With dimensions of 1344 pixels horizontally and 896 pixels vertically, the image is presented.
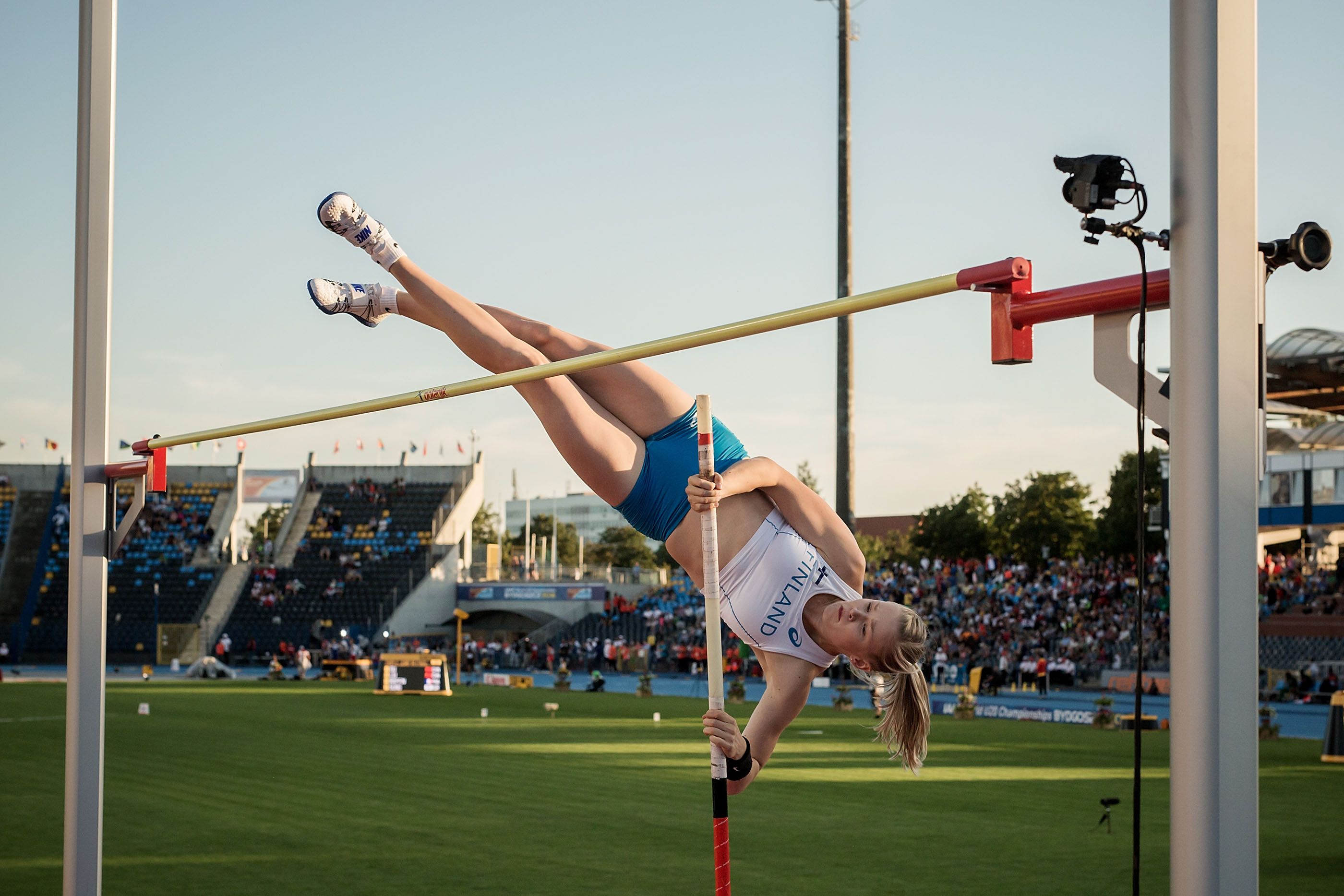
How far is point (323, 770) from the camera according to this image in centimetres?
1088

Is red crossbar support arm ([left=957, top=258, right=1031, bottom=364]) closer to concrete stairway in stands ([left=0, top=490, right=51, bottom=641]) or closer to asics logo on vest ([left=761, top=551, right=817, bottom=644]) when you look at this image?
asics logo on vest ([left=761, top=551, right=817, bottom=644])

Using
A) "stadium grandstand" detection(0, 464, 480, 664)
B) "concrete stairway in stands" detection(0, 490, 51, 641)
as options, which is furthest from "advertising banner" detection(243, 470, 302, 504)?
"concrete stairway in stands" detection(0, 490, 51, 641)

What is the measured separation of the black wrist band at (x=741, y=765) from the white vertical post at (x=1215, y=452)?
53.4 inches

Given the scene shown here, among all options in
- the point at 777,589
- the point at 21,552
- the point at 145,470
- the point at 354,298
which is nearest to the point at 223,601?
the point at 21,552

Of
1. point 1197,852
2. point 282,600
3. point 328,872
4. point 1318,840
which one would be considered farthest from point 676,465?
point 282,600

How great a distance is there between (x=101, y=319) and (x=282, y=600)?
98.0 ft

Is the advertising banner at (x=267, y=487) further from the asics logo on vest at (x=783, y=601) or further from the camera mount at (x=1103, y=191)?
the camera mount at (x=1103, y=191)

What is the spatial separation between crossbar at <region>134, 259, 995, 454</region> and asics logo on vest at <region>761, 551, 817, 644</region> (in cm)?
74

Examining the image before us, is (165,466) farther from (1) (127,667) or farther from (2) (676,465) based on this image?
(1) (127,667)

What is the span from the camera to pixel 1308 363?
16344mm

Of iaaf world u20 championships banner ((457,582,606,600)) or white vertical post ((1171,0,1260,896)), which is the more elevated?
white vertical post ((1171,0,1260,896))

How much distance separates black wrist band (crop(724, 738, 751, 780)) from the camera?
323cm

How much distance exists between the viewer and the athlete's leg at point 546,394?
3502 millimetres

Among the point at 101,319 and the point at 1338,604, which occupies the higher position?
the point at 101,319
